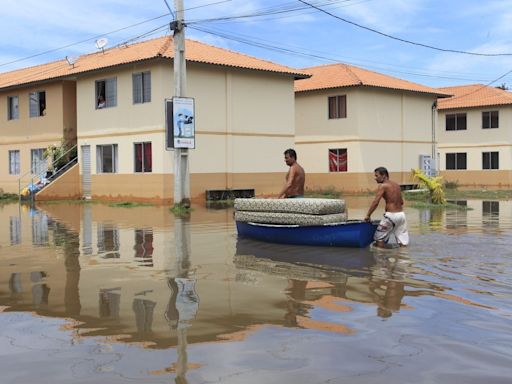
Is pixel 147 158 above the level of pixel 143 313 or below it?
above

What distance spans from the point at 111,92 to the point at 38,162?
25.1 feet

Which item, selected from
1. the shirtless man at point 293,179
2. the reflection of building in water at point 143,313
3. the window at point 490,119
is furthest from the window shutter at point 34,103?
the window at point 490,119

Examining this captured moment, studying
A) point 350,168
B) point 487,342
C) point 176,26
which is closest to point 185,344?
point 487,342

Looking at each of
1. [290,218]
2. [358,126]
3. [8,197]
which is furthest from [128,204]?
[290,218]

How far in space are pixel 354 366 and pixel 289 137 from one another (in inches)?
1056

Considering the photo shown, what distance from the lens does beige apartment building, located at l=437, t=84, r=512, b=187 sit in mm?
44406

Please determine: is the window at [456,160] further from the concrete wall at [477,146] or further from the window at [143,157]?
the window at [143,157]

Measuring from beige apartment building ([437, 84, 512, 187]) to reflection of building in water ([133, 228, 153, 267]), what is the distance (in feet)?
111

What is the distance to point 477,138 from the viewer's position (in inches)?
1800

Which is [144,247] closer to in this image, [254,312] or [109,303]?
[109,303]

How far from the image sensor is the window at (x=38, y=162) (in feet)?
111

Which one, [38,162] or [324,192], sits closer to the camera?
[38,162]

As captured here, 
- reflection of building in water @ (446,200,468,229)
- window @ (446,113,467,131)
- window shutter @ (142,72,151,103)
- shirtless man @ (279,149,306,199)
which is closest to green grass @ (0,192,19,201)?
window shutter @ (142,72,151,103)

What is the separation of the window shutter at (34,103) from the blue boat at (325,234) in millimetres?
24529
